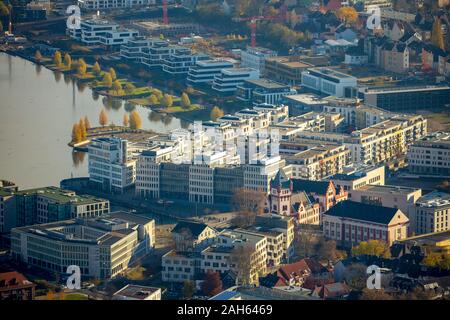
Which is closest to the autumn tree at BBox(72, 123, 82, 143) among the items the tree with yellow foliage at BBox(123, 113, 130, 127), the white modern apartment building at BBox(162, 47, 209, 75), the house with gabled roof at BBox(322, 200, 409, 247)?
the tree with yellow foliage at BBox(123, 113, 130, 127)

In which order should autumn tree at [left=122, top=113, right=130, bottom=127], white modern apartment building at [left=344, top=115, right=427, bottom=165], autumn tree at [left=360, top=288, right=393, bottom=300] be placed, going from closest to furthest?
autumn tree at [left=360, top=288, right=393, bottom=300]
white modern apartment building at [left=344, top=115, right=427, bottom=165]
autumn tree at [left=122, top=113, right=130, bottom=127]

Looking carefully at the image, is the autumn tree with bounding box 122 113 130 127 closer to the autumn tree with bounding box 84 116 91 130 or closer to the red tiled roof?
the autumn tree with bounding box 84 116 91 130

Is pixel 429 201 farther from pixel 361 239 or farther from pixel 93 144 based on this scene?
pixel 93 144

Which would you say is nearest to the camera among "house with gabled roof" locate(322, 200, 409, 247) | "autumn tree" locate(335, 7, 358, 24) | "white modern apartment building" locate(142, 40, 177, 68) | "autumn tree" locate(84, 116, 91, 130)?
"house with gabled roof" locate(322, 200, 409, 247)

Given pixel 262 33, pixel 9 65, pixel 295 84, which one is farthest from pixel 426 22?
pixel 9 65

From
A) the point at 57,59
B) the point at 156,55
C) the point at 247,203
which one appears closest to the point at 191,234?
the point at 247,203

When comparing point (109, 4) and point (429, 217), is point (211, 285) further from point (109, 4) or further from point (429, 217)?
point (109, 4)

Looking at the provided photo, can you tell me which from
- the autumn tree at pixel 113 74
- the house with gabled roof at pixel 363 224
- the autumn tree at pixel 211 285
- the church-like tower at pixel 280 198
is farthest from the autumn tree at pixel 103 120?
the autumn tree at pixel 211 285

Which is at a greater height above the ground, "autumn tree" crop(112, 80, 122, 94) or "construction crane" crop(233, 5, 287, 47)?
"construction crane" crop(233, 5, 287, 47)
